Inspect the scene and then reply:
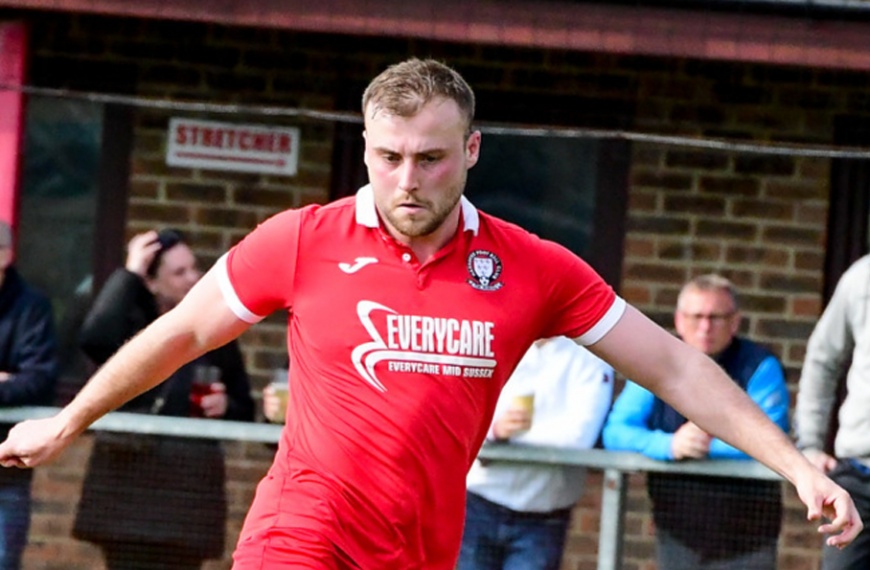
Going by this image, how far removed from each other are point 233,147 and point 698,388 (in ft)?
13.9

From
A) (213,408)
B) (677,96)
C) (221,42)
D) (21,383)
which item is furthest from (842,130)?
(21,383)

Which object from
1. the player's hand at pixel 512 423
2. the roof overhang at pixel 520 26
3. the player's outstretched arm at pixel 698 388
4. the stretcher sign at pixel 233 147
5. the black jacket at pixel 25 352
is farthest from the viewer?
the stretcher sign at pixel 233 147

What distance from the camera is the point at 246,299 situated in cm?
408

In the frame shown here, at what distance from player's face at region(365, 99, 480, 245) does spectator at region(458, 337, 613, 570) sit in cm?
218

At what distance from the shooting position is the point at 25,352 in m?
6.33

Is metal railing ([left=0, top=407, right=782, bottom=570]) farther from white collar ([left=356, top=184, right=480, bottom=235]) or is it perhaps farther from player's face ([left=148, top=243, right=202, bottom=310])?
white collar ([left=356, top=184, right=480, bottom=235])

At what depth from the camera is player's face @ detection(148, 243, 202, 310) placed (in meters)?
6.41

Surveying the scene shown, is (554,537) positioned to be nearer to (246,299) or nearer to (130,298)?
(130,298)

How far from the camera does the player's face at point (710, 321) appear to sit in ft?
20.0

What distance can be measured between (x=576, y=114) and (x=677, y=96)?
Answer: 0.48 m

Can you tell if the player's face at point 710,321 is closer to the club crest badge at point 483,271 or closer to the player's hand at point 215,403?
the player's hand at point 215,403

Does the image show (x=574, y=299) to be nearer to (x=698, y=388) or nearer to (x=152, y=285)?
(x=698, y=388)

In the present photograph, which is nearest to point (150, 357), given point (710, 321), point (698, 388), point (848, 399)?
point (698, 388)

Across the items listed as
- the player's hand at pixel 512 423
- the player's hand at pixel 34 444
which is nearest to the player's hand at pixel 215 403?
the player's hand at pixel 512 423
